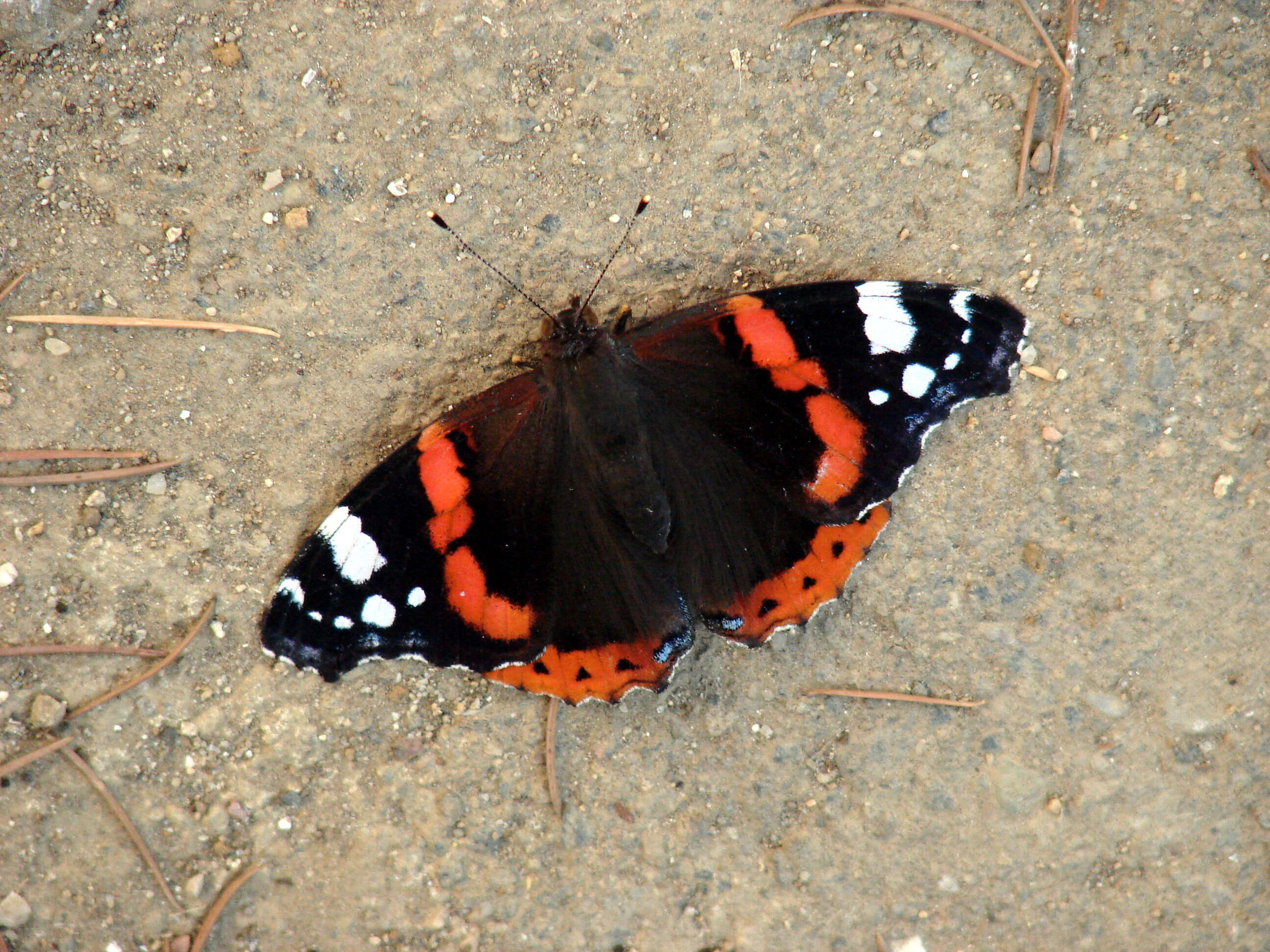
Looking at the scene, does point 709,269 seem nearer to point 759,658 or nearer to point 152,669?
point 759,658

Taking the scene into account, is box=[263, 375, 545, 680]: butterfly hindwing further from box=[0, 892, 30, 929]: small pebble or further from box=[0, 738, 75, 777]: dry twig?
box=[0, 892, 30, 929]: small pebble

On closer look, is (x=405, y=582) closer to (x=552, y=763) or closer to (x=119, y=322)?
(x=552, y=763)

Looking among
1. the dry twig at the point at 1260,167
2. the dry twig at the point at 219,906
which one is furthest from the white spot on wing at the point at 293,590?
the dry twig at the point at 1260,167

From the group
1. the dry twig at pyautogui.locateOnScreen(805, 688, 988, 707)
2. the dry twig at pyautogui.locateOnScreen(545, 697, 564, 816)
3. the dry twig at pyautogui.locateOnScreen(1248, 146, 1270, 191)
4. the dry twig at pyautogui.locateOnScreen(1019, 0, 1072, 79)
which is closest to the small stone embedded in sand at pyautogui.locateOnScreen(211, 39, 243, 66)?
the dry twig at pyautogui.locateOnScreen(545, 697, 564, 816)

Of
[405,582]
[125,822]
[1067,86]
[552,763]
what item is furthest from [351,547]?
[1067,86]

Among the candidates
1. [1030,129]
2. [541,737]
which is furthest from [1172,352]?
[541,737]
